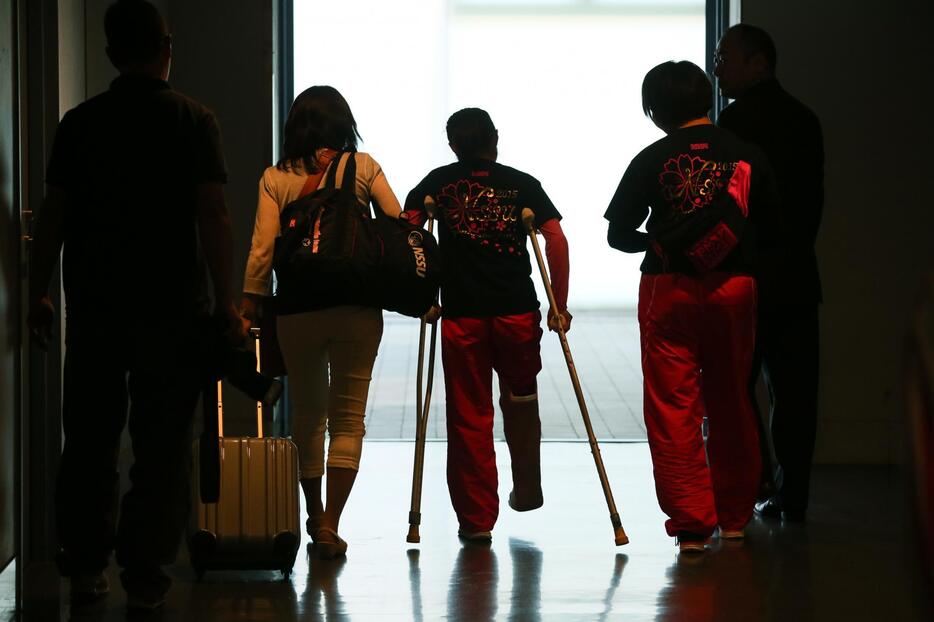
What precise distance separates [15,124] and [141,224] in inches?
25.5

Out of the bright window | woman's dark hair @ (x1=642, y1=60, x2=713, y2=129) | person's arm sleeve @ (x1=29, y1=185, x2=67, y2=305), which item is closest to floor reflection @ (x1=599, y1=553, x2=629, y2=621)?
woman's dark hair @ (x1=642, y1=60, x2=713, y2=129)

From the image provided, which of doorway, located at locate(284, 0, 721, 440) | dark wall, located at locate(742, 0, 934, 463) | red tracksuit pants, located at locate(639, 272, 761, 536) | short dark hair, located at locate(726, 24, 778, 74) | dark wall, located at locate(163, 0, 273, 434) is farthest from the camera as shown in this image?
doorway, located at locate(284, 0, 721, 440)

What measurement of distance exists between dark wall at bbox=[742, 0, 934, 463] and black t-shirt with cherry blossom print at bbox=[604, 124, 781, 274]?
6.62 ft

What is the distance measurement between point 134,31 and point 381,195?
105cm

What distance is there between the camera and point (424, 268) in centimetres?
427

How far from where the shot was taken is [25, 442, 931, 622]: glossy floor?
12.1ft

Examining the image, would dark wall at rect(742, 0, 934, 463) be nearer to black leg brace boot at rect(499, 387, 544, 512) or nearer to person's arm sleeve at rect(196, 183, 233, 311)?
black leg brace boot at rect(499, 387, 544, 512)

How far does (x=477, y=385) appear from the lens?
4609 mm

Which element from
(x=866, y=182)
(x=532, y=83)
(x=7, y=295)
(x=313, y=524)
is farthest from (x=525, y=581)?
(x=532, y=83)

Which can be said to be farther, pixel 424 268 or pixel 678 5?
pixel 678 5

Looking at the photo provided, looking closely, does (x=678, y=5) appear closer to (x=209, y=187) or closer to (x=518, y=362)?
(x=518, y=362)

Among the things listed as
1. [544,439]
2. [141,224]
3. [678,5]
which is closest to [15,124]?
[141,224]

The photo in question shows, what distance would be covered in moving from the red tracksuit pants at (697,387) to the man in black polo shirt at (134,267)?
4.72ft

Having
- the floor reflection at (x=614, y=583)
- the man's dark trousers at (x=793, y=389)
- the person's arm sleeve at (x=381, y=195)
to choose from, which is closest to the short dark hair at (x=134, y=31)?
the person's arm sleeve at (x=381, y=195)
